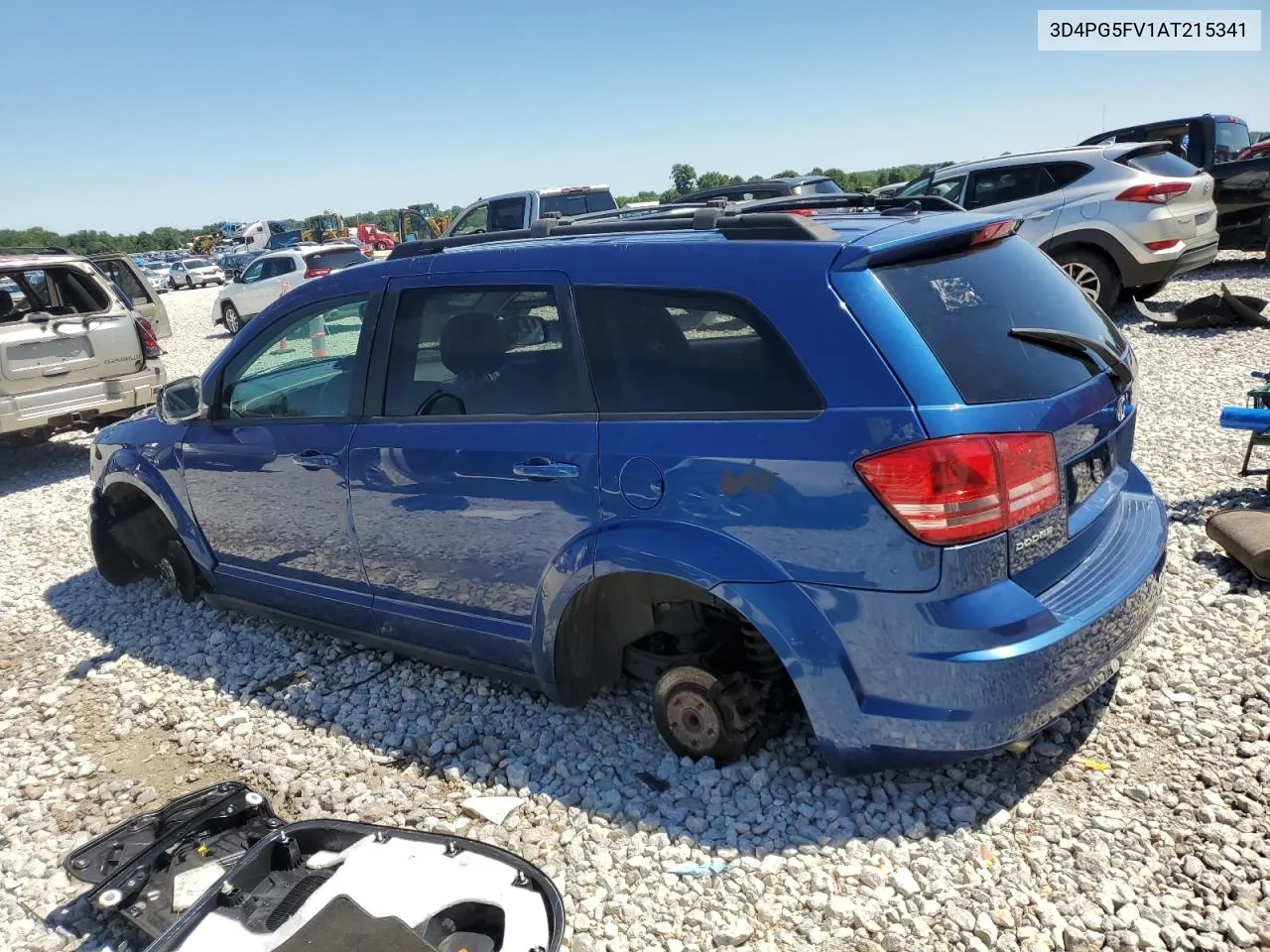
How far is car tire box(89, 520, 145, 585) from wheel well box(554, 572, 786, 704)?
3.47m

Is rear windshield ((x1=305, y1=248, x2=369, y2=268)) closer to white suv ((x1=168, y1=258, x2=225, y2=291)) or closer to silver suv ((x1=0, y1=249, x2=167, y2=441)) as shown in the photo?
silver suv ((x1=0, y1=249, x2=167, y2=441))

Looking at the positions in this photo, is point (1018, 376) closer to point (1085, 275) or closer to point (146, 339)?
point (146, 339)

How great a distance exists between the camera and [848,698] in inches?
104

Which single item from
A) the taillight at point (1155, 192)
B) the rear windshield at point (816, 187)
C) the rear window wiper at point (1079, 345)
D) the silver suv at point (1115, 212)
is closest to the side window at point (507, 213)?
the rear windshield at point (816, 187)

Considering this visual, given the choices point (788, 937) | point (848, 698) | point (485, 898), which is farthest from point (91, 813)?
point (848, 698)

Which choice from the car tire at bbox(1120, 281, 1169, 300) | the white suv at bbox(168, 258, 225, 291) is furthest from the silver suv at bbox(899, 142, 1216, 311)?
the white suv at bbox(168, 258, 225, 291)

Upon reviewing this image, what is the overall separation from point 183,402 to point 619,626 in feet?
8.37

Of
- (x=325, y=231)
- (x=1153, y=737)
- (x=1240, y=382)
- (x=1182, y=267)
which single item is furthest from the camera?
(x=325, y=231)

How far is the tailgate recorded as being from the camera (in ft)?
26.1

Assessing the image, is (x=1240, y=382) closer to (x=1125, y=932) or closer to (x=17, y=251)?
(x=1125, y=932)

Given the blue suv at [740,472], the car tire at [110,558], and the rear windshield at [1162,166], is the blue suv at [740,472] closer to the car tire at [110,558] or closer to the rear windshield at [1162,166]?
the car tire at [110,558]

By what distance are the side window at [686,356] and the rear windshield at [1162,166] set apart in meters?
9.33

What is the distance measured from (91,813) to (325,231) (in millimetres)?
49729

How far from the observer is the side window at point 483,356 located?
124 inches
